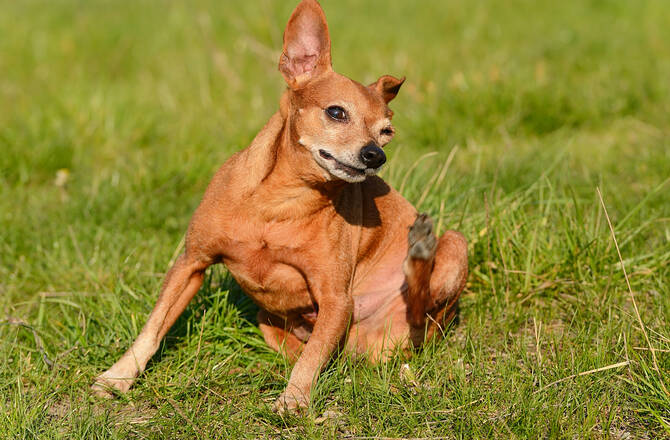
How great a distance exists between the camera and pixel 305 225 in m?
3.22

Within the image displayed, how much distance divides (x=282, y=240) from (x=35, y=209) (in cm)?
233

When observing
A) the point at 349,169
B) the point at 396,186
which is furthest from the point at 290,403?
the point at 396,186

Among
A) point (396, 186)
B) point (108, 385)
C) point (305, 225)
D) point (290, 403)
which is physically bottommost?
point (108, 385)

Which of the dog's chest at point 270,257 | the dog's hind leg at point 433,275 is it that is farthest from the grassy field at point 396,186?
the dog's chest at point 270,257

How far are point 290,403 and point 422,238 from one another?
85cm

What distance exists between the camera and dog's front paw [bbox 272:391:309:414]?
294 cm

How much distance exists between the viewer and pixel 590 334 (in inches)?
135

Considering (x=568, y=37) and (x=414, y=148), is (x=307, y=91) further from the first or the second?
(x=568, y=37)

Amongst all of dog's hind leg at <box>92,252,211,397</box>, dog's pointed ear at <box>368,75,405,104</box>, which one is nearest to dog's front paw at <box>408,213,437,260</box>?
dog's pointed ear at <box>368,75,405,104</box>

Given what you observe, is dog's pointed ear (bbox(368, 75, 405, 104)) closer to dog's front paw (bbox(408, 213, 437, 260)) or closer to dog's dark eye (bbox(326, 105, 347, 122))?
dog's dark eye (bbox(326, 105, 347, 122))

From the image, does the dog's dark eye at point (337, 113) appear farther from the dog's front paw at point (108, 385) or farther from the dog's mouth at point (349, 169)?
the dog's front paw at point (108, 385)

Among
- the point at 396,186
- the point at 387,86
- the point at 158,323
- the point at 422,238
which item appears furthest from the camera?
the point at 396,186

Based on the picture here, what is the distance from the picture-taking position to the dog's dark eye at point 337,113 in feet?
10.1

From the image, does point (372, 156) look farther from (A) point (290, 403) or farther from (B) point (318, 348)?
(A) point (290, 403)
